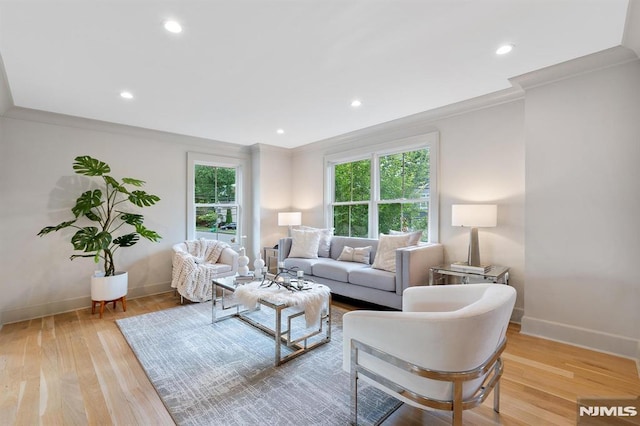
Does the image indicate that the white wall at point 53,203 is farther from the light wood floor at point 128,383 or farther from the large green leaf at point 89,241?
the light wood floor at point 128,383

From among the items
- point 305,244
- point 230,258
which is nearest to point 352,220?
point 305,244

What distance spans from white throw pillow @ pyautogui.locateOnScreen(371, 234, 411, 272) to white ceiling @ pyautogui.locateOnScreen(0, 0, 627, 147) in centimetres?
164

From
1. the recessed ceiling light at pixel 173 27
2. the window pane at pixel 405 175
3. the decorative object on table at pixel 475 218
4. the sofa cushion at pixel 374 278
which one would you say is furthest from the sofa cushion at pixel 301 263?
the recessed ceiling light at pixel 173 27

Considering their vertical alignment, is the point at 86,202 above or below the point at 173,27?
below

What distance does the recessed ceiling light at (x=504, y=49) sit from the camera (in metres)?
2.22

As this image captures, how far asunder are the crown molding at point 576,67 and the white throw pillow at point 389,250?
78.9 inches

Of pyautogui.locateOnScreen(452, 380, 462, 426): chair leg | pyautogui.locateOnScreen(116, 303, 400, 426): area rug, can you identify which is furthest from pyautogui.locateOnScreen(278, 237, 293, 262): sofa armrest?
pyautogui.locateOnScreen(452, 380, 462, 426): chair leg

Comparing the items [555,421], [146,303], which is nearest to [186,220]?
[146,303]

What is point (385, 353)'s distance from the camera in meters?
1.48

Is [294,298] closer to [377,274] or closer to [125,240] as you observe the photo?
[377,274]

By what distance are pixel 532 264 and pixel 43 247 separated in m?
5.59

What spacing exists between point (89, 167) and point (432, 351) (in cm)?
415

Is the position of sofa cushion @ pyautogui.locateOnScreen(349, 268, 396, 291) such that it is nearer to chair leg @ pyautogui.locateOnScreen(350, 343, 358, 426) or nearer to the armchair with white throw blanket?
chair leg @ pyautogui.locateOnScreen(350, 343, 358, 426)

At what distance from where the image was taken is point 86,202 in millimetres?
3496
